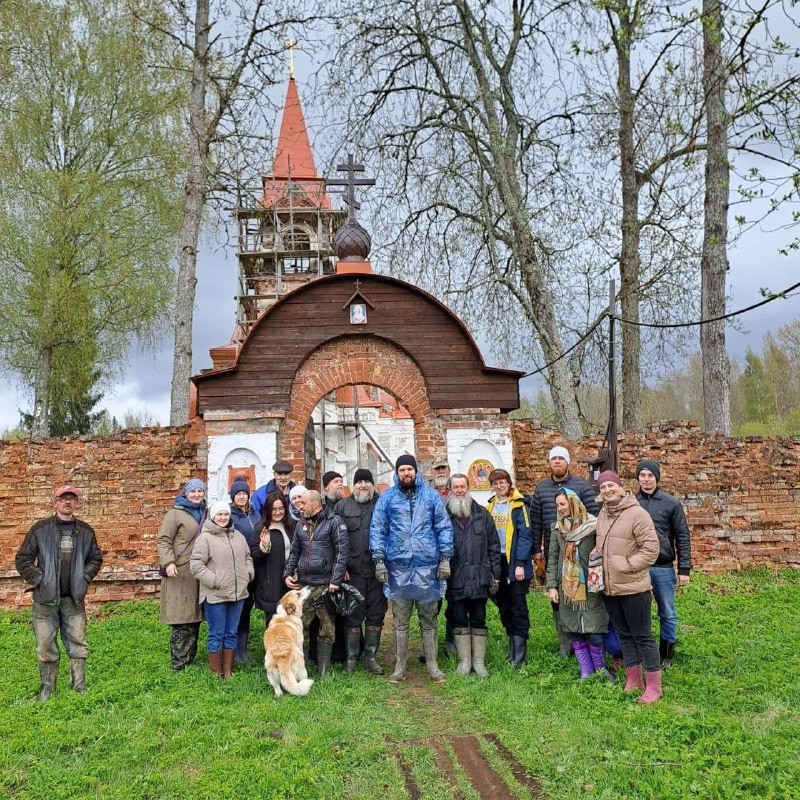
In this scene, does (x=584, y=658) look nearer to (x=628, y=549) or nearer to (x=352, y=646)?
(x=628, y=549)

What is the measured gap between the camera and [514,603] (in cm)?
661

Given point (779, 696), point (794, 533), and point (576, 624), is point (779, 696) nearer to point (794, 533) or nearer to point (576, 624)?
point (576, 624)

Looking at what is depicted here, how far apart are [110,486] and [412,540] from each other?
18.0ft

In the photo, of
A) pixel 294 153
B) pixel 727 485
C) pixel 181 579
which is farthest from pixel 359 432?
pixel 181 579

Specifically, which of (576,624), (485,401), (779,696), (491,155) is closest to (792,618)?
(779,696)

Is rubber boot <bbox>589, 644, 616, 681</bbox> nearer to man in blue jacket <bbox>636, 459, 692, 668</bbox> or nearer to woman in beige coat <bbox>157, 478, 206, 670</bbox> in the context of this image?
man in blue jacket <bbox>636, 459, 692, 668</bbox>

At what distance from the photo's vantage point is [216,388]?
9805mm

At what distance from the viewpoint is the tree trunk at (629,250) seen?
40.8 ft

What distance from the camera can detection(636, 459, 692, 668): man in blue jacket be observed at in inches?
253

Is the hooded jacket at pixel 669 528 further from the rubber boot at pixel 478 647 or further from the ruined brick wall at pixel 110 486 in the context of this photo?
the ruined brick wall at pixel 110 486

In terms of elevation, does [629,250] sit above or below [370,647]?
above

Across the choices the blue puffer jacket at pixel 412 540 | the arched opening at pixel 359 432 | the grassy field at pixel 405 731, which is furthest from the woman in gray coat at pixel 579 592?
the arched opening at pixel 359 432

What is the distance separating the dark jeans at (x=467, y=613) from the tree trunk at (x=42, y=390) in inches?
496

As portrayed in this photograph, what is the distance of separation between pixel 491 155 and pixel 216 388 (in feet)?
22.2
